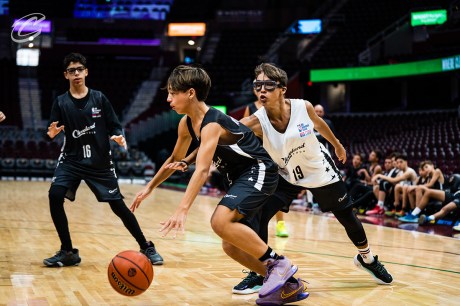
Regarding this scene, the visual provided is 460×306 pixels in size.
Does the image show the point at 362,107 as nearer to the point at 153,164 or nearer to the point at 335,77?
the point at 335,77

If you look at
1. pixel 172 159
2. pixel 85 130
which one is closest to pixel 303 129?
pixel 172 159

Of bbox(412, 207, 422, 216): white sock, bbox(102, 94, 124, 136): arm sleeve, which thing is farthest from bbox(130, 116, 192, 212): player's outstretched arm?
bbox(412, 207, 422, 216): white sock

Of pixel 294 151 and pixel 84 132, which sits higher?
pixel 84 132

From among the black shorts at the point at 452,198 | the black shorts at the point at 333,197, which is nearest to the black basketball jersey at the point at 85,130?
the black shorts at the point at 333,197

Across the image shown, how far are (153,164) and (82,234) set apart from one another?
17.3 m

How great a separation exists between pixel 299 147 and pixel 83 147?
194 cm

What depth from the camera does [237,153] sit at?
12.1ft

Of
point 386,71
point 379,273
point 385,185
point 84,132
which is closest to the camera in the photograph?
point 379,273

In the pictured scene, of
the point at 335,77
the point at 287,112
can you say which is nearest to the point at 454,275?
the point at 287,112

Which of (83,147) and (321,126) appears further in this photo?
(83,147)

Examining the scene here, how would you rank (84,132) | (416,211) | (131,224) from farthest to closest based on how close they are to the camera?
1. (416,211)
2. (131,224)
3. (84,132)

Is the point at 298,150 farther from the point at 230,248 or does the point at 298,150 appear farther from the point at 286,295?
the point at 286,295

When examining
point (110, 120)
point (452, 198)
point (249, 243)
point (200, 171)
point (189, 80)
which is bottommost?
point (452, 198)

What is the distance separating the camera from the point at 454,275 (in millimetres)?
4871
